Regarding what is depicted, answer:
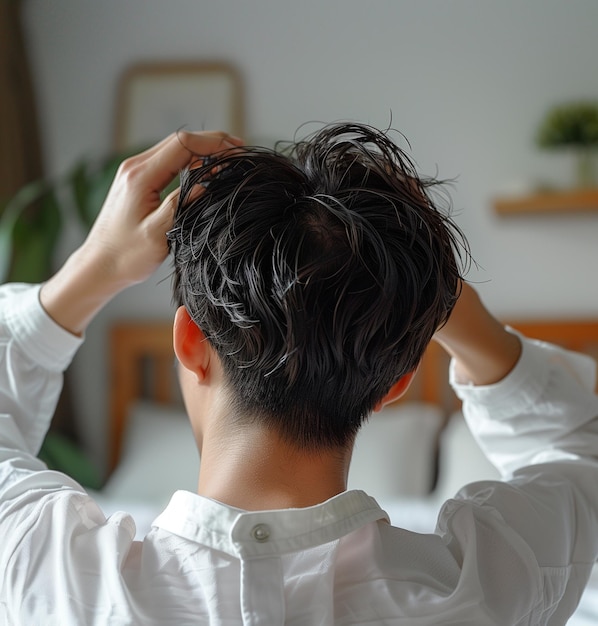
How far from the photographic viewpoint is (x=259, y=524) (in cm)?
66

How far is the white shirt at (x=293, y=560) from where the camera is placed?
0.65 meters

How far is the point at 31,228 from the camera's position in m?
2.62

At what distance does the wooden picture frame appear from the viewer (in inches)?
113

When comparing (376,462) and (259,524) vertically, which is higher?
(259,524)

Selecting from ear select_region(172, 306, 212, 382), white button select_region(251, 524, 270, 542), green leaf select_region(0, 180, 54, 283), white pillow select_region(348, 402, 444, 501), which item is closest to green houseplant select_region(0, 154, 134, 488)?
green leaf select_region(0, 180, 54, 283)

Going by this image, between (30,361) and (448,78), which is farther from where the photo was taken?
(448,78)

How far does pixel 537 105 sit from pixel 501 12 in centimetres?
31

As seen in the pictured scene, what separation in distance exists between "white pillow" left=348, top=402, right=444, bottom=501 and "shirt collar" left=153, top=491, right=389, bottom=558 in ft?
5.64

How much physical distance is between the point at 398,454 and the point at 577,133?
1092mm

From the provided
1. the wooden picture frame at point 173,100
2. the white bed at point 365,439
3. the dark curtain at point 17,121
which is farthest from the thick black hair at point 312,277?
the dark curtain at point 17,121

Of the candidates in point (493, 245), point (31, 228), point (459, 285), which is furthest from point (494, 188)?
point (459, 285)

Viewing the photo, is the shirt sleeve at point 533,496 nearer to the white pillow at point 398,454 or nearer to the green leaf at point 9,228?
the white pillow at point 398,454

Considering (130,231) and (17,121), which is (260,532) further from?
(17,121)

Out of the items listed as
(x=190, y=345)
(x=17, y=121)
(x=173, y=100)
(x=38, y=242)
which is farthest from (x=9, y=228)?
(x=190, y=345)
